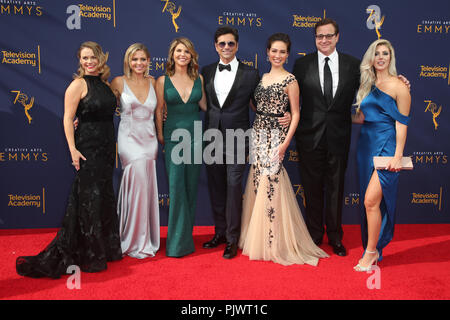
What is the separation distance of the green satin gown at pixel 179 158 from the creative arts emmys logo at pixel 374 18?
2.20 meters

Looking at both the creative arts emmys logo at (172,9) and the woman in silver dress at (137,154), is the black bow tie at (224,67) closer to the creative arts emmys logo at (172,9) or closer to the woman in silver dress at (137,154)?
the woman in silver dress at (137,154)

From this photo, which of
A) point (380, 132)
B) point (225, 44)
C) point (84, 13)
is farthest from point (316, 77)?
point (84, 13)

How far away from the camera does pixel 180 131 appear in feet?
10.9

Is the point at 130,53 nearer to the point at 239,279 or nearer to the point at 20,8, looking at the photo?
the point at 20,8

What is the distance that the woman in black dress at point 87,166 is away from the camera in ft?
9.87

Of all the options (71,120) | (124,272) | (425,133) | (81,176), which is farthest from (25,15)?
(425,133)

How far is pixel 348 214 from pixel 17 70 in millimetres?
4039

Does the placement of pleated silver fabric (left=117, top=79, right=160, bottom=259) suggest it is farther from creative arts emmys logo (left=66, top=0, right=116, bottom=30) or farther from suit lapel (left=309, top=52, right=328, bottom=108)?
suit lapel (left=309, top=52, right=328, bottom=108)

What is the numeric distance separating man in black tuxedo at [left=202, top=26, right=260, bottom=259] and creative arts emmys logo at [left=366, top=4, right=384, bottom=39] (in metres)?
1.79

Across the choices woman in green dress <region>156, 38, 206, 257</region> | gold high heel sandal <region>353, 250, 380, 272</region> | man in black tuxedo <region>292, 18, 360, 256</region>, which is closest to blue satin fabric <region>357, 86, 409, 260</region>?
gold high heel sandal <region>353, 250, 380, 272</region>

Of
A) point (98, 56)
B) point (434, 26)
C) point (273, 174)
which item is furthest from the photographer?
point (434, 26)

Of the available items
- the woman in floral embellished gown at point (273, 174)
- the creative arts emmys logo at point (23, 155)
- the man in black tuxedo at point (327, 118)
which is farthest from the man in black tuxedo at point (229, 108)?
the creative arts emmys logo at point (23, 155)

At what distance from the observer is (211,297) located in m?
2.63

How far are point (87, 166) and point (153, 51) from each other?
1.68 m
